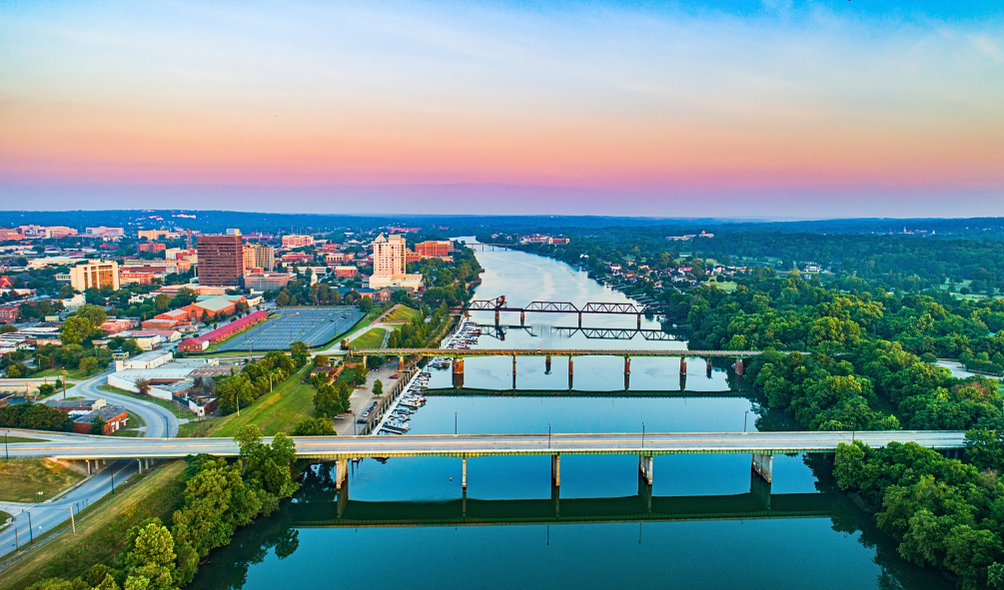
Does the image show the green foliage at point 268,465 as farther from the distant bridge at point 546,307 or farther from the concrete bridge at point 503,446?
the distant bridge at point 546,307

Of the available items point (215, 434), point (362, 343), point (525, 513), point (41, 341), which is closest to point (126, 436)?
Answer: point (215, 434)

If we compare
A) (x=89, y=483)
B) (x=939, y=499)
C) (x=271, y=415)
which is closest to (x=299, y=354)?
(x=271, y=415)

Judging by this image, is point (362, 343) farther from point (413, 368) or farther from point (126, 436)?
point (126, 436)

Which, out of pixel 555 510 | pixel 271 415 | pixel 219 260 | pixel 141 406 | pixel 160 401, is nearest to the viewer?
pixel 555 510

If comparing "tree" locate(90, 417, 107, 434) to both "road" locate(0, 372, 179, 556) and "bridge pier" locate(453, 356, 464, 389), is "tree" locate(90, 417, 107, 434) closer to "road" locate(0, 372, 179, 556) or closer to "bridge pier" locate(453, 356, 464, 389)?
"road" locate(0, 372, 179, 556)

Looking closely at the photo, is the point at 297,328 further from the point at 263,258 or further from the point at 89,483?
the point at 263,258

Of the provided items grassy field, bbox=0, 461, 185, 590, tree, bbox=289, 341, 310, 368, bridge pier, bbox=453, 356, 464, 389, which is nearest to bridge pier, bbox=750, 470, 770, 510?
bridge pier, bbox=453, 356, 464, 389
